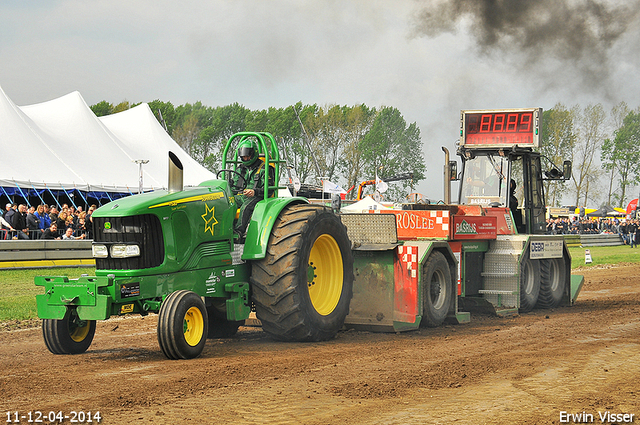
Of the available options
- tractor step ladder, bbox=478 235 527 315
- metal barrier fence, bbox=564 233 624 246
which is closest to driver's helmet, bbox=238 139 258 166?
tractor step ladder, bbox=478 235 527 315

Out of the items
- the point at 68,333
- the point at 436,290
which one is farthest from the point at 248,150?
the point at 436,290

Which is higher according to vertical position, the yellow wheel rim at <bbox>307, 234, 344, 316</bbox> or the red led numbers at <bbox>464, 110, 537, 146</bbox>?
the red led numbers at <bbox>464, 110, 537, 146</bbox>

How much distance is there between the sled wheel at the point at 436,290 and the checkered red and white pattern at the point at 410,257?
0.20 meters

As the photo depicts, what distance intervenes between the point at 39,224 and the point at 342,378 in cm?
1566

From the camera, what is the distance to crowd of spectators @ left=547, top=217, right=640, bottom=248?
124 ft

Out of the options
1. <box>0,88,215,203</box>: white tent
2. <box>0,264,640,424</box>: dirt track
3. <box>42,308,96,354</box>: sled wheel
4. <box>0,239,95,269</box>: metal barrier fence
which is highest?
<box>0,88,215,203</box>: white tent

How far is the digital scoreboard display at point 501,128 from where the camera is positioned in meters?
12.0

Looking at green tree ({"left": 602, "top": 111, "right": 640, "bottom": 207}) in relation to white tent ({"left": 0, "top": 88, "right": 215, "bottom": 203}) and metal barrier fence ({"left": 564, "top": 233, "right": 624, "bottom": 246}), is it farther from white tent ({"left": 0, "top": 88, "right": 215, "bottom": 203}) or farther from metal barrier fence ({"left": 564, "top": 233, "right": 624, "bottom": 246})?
white tent ({"left": 0, "top": 88, "right": 215, "bottom": 203})

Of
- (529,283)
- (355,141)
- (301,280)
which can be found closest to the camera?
(301,280)

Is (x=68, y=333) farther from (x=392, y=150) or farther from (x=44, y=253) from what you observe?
(x=392, y=150)

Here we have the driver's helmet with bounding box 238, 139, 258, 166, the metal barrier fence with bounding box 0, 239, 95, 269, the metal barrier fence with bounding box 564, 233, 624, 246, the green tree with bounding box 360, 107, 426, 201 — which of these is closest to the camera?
the driver's helmet with bounding box 238, 139, 258, 166

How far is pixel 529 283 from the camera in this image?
39.1 feet

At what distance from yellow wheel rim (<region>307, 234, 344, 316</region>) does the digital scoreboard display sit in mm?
4937

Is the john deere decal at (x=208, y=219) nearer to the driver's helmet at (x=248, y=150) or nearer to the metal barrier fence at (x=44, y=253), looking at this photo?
the driver's helmet at (x=248, y=150)
